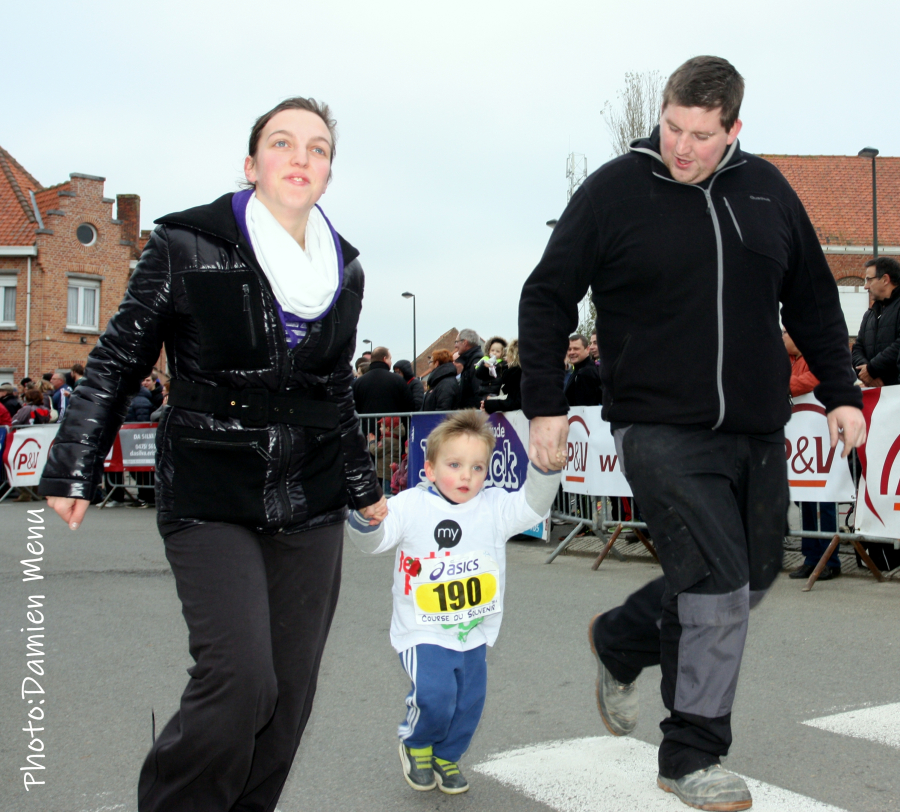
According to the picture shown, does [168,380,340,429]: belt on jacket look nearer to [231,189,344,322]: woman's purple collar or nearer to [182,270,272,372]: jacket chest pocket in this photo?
[182,270,272,372]: jacket chest pocket

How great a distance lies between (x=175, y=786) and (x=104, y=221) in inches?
1613

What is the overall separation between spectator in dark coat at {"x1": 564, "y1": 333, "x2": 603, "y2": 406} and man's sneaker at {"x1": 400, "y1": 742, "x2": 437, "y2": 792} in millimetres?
6543

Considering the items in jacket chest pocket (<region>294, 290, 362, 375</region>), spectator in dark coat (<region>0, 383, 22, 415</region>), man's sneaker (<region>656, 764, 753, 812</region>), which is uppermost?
spectator in dark coat (<region>0, 383, 22, 415</region>)

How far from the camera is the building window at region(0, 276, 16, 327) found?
125 feet

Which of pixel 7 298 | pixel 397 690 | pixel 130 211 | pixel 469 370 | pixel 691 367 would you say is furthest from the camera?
pixel 130 211

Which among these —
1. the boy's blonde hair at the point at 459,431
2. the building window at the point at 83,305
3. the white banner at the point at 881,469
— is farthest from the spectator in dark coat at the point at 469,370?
the building window at the point at 83,305

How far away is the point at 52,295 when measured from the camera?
38.2 m

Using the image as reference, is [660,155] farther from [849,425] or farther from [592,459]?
[592,459]

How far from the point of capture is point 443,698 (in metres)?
3.26

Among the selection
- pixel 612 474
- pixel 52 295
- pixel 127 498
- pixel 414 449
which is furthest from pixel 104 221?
pixel 612 474

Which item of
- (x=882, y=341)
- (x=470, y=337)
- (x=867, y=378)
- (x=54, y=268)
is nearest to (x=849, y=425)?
(x=867, y=378)

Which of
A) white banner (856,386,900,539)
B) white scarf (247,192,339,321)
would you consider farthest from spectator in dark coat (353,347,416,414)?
white scarf (247,192,339,321)

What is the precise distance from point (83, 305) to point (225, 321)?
130 ft

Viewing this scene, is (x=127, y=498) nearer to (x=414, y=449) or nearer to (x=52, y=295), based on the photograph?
(x=414, y=449)
